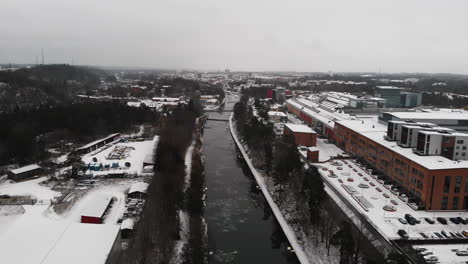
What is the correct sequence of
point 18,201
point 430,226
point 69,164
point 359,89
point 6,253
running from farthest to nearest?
point 359,89, point 69,164, point 18,201, point 430,226, point 6,253

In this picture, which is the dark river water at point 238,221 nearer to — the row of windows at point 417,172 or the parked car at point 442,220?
the parked car at point 442,220

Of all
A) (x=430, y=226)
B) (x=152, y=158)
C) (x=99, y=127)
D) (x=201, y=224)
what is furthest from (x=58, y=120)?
(x=430, y=226)

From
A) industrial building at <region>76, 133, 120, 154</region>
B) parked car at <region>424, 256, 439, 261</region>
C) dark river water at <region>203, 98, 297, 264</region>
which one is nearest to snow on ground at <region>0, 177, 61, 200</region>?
industrial building at <region>76, 133, 120, 154</region>

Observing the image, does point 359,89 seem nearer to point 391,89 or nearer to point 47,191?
point 391,89

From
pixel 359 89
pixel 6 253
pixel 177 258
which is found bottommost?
pixel 177 258

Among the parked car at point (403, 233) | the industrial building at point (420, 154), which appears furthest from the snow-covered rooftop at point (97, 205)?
the industrial building at point (420, 154)
